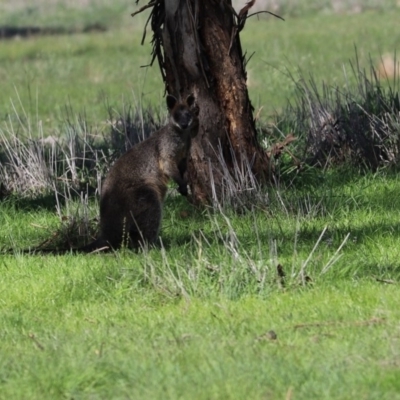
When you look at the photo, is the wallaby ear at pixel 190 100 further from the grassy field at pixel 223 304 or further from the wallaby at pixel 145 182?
the grassy field at pixel 223 304

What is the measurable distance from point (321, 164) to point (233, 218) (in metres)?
2.22

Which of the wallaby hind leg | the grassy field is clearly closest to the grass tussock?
the grassy field

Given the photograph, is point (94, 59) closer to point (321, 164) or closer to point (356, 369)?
point (321, 164)

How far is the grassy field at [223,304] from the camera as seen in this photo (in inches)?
221

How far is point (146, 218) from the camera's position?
898 cm

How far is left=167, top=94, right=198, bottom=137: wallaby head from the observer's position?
9758 millimetres

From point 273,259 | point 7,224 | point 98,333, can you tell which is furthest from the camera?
point 7,224

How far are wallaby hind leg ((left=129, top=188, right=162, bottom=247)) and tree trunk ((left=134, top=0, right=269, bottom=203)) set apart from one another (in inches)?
52.6

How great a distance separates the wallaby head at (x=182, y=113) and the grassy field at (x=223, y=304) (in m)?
0.83

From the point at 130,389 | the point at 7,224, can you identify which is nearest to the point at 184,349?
the point at 130,389

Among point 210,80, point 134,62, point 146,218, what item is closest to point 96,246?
point 146,218

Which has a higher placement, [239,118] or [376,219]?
[239,118]

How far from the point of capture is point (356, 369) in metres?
5.64

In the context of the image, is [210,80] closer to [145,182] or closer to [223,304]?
[145,182]
